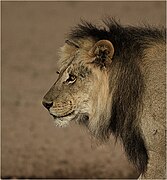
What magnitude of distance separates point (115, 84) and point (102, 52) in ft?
0.76

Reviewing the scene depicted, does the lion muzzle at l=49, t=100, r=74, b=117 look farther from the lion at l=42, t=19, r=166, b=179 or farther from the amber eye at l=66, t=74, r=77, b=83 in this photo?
the amber eye at l=66, t=74, r=77, b=83

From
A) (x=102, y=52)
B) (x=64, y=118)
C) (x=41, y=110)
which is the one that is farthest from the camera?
(x=41, y=110)

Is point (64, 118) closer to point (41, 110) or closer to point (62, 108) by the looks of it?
point (62, 108)

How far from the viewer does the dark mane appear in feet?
15.2

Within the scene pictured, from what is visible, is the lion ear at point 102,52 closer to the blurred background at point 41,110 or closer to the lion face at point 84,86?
the lion face at point 84,86

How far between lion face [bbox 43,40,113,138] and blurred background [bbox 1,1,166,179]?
889 mm

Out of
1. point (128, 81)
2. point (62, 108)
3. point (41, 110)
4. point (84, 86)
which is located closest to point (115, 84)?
point (128, 81)

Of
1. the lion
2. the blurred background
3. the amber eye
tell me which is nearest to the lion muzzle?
the lion

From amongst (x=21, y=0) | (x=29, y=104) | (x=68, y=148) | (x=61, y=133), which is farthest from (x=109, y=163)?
(x=21, y=0)

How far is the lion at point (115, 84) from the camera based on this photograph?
15.0ft

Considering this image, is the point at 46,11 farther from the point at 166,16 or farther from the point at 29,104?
the point at 29,104

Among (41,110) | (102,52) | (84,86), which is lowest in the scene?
(84,86)

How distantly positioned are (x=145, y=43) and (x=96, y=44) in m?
0.34

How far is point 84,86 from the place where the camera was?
185 inches
